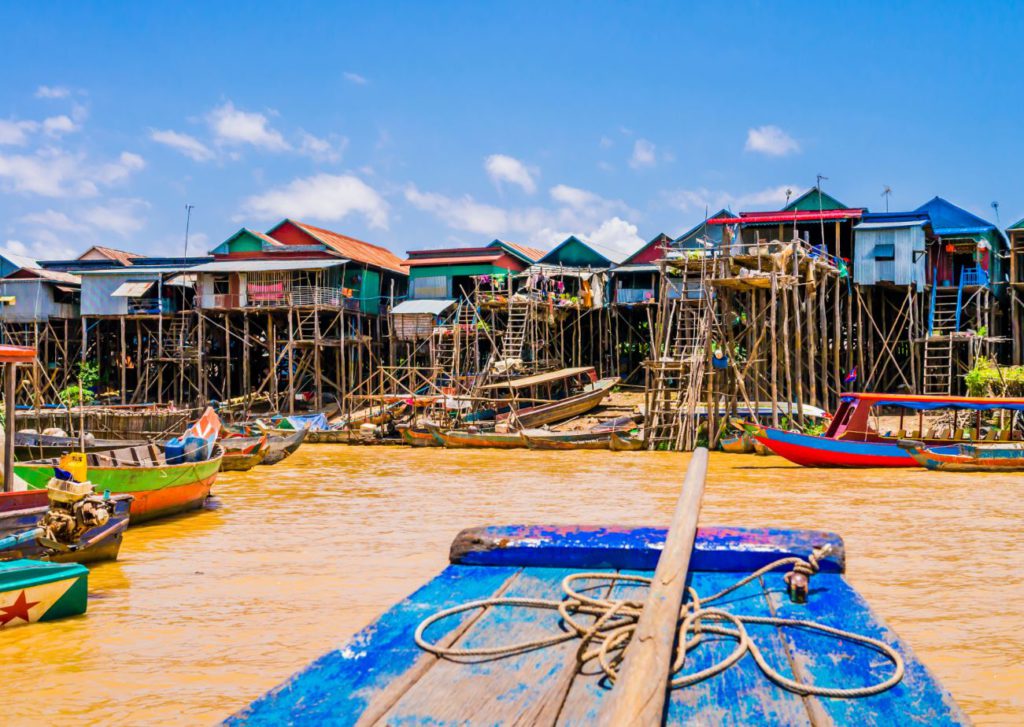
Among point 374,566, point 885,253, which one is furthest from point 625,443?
point 374,566

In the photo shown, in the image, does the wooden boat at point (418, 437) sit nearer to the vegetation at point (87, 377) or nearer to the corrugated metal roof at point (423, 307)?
the corrugated metal roof at point (423, 307)

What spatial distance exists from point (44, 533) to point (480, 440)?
17866 millimetres

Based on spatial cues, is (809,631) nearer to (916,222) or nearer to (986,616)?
(986,616)

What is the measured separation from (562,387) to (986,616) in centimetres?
2608

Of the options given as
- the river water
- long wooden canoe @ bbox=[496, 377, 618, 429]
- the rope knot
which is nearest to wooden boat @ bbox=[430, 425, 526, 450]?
long wooden canoe @ bbox=[496, 377, 618, 429]

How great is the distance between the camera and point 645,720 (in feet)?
7.06

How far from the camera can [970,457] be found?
2078cm

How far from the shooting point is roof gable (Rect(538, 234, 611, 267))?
40156mm

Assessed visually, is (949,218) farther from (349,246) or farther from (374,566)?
(374,566)

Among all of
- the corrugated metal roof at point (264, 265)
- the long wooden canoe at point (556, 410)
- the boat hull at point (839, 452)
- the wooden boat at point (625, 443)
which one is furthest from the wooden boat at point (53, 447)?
the boat hull at point (839, 452)

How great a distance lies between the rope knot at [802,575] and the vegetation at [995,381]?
23.8m

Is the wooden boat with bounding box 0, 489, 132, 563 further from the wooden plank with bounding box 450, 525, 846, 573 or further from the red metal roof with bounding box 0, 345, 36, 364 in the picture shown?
the wooden plank with bounding box 450, 525, 846, 573

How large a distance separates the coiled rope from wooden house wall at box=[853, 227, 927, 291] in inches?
1184

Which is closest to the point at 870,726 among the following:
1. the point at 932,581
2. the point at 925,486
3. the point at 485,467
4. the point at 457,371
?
the point at 932,581
